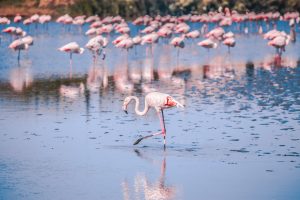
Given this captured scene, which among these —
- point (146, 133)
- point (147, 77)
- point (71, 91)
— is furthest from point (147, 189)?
point (147, 77)

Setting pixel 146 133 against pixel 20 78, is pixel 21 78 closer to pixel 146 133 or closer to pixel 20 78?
pixel 20 78

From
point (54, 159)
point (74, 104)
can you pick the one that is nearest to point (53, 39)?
point (74, 104)

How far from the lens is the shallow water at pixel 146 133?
10156 millimetres

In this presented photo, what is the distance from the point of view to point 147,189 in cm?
994

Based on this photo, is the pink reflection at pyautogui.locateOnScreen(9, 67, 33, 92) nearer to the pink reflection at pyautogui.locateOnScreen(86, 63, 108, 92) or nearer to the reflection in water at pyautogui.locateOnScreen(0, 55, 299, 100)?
the reflection in water at pyautogui.locateOnScreen(0, 55, 299, 100)

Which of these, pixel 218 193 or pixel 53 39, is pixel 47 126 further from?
pixel 53 39

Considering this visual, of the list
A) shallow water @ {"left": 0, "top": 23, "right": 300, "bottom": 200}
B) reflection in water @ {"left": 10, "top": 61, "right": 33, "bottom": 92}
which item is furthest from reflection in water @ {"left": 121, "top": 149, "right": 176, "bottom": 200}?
reflection in water @ {"left": 10, "top": 61, "right": 33, "bottom": 92}

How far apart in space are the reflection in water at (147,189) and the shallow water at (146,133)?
0.04ft

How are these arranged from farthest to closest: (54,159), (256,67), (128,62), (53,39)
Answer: (53,39) < (128,62) < (256,67) < (54,159)

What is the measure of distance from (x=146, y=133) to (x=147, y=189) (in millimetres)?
3857

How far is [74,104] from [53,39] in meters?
23.9

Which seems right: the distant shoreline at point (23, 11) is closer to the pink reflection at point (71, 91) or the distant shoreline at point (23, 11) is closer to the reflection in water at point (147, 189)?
the pink reflection at point (71, 91)

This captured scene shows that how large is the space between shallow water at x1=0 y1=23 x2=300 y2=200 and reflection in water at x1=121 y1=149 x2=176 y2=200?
1 centimetres

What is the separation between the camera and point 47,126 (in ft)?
47.1
